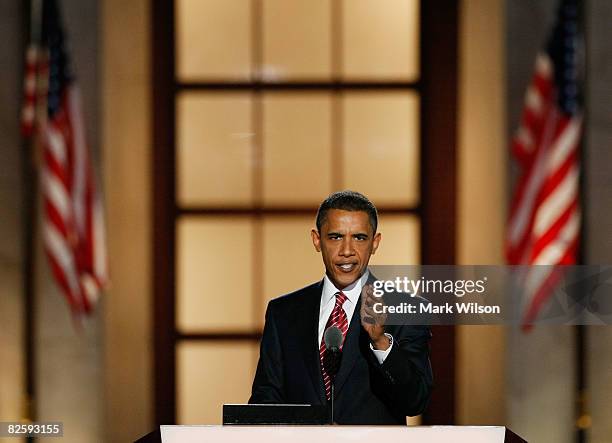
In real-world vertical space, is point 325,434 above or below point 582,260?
below

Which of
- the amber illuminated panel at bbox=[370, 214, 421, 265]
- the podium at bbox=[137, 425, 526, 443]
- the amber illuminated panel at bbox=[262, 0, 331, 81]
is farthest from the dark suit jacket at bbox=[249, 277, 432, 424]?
the podium at bbox=[137, 425, 526, 443]

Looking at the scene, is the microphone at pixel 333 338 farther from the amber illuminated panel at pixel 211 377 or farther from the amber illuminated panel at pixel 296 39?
the amber illuminated panel at pixel 296 39

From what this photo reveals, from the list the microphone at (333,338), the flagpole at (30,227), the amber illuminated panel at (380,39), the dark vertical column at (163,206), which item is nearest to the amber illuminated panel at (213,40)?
the dark vertical column at (163,206)

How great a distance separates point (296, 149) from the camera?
2.31m

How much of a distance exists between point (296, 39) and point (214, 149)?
0.38 metres

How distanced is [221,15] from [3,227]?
2.73ft

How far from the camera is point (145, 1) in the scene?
2299 mm

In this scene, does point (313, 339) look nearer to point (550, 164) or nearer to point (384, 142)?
point (384, 142)

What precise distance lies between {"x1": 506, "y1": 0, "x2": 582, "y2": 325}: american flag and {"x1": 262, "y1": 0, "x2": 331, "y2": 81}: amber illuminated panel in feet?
1.87

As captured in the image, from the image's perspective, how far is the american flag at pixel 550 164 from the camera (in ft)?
7.39

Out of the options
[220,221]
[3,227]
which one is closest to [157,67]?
[220,221]

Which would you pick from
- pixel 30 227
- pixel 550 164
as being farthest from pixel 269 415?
pixel 550 164

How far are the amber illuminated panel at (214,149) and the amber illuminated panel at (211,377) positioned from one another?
0.40 m

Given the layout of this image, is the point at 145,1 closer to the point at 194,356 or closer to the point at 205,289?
the point at 205,289
